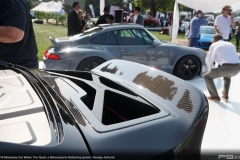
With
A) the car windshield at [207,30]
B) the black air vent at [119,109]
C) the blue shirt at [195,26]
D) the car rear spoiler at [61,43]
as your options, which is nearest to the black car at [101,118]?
the black air vent at [119,109]

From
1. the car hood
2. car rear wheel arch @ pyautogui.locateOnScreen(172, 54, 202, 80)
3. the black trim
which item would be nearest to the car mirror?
car rear wheel arch @ pyautogui.locateOnScreen(172, 54, 202, 80)

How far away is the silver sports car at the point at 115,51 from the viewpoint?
17.7 feet

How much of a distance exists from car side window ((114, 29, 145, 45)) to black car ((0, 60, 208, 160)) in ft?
12.7

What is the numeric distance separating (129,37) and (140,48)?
0.34m

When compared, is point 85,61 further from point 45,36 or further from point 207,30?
point 45,36

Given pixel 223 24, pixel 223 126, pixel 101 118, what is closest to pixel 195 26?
pixel 223 24

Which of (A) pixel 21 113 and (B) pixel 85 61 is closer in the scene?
(A) pixel 21 113

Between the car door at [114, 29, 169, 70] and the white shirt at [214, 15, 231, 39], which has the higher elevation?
the white shirt at [214, 15, 231, 39]

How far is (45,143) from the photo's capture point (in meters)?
1.06

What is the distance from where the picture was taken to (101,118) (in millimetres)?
1415

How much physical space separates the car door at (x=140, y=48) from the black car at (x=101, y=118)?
12.4 ft

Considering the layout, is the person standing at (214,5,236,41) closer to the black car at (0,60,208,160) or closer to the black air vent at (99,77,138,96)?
the black car at (0,60,208,160)

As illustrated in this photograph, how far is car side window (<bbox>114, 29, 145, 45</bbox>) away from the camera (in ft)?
18.9

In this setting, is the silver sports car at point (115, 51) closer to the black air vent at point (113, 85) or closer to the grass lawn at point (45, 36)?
the grass lawn at point (45, 36)
